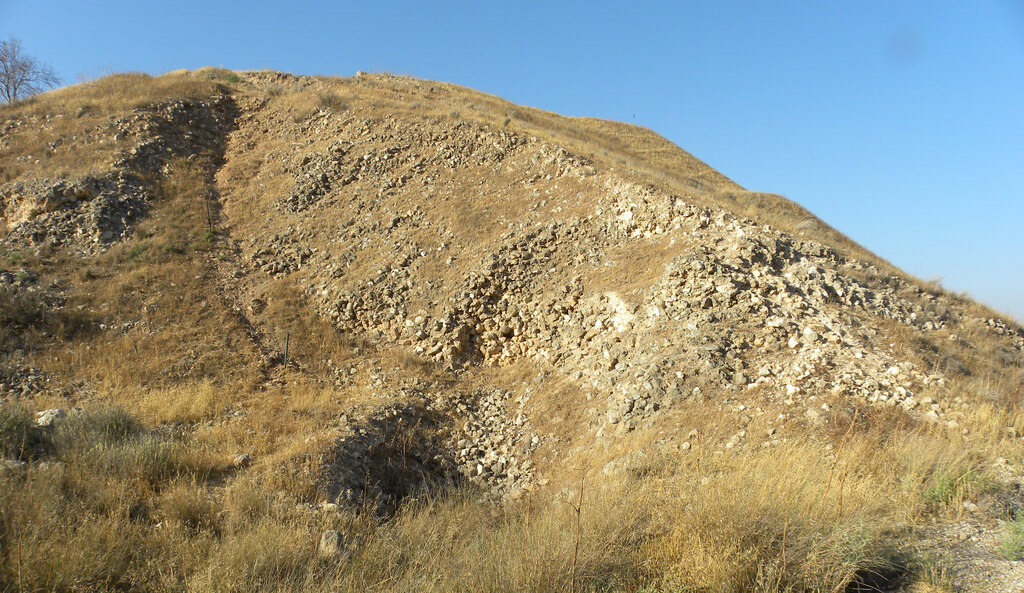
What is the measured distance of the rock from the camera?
20.5ft

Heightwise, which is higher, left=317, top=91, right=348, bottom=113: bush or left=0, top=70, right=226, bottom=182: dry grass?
left=317, top=91, right=348, bottom=113: bush

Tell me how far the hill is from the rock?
177 millimetres

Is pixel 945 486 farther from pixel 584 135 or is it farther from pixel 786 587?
pixel 584 135

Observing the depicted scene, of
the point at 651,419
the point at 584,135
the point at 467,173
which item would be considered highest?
the point at 584,135

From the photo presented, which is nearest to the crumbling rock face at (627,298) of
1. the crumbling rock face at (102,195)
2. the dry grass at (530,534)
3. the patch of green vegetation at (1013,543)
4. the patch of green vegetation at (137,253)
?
the dry grass at (530,534)

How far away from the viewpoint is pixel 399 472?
279 inches

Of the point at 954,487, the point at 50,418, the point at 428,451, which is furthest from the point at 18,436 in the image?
the point at 954,487

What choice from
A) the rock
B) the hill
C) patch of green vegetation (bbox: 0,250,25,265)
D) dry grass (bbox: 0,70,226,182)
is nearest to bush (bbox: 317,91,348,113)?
the hill

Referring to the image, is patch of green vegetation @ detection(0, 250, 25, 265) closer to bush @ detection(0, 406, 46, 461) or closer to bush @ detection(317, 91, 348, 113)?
bush @ detection(0, 406, 46, 461)

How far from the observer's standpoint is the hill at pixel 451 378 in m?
3.56

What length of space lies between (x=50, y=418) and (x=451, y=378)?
5.25 m

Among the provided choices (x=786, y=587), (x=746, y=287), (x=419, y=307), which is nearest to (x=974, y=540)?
(x=786, y=587)

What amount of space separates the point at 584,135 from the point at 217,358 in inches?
708

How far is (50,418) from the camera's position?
6438 millimetres
